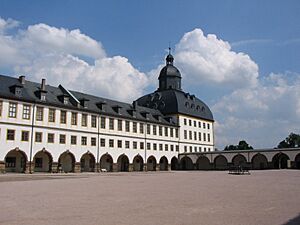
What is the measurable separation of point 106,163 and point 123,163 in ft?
15.4

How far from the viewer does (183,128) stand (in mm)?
69438

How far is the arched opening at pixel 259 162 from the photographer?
60.8 meters

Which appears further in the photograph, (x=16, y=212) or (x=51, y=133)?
(x=51, y=133)

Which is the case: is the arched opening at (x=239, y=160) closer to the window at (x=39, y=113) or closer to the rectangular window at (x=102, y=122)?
the rectangular window at (x=102, y=122)

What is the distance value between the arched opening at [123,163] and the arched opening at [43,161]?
47.1ft

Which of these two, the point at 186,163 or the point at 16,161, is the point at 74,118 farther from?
the point at 186,163

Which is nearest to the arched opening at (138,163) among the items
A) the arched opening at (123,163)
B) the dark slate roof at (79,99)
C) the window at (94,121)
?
the arched opening at (123,163)

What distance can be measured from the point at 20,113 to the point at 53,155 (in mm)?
7001

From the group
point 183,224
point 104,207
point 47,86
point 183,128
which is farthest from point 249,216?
point 183,128

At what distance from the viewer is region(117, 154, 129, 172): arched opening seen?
5635 centimetres

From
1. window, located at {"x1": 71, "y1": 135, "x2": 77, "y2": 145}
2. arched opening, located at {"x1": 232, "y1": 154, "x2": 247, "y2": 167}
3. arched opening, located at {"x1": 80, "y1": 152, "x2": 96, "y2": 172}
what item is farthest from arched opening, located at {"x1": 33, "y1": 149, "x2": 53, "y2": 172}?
arched opening, located at {"x1": 232, "y1": 154, "x2": 247, "y2": 167}

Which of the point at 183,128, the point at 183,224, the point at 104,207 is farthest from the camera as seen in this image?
the point at 183,128

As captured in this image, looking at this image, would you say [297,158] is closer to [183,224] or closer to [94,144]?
[94,144]

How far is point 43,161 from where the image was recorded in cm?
4478
